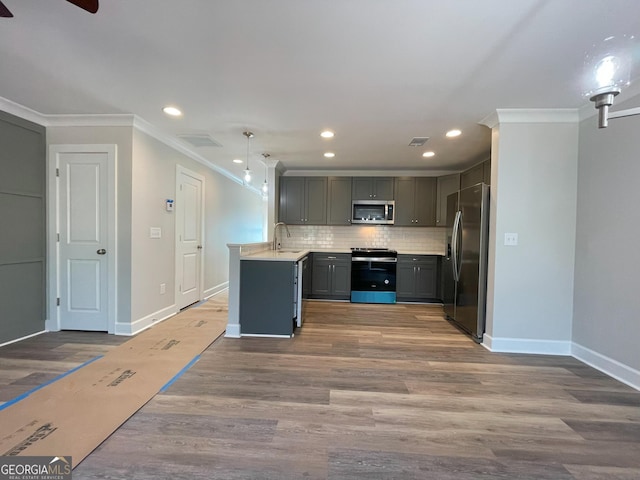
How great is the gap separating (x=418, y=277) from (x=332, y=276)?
5.02ft

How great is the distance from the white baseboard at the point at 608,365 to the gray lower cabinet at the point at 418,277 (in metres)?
2.19

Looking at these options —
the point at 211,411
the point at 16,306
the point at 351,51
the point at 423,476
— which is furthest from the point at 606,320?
the point at 16,306

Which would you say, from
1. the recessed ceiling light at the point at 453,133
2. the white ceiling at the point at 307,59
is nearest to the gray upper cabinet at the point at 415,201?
the recessed ceiling light at the point at 453,133

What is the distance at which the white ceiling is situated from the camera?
160 centimetres

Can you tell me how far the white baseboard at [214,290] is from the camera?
5.12m

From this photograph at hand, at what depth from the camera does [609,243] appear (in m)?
2.48

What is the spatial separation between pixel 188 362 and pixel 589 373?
3.62 metres

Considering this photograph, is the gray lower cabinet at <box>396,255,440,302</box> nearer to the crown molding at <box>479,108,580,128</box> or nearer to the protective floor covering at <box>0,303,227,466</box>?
the crown molding at <box>479,108,580,128</box>

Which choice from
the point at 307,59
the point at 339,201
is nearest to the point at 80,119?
the point at 307,59

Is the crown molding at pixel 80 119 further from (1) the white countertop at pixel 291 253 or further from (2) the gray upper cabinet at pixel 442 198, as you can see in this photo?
(2) the gray upper cabinet at pixel 442 198

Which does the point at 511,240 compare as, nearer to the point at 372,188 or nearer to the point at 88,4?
the point at 372,188

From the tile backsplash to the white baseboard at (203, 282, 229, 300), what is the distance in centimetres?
157

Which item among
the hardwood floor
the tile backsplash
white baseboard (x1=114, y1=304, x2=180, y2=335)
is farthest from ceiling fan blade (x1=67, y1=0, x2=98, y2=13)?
the tile backsplash

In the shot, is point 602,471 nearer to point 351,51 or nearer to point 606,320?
point 606,320
